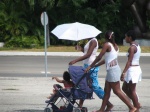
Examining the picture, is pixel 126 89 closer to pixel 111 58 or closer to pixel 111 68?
pixel 111 68

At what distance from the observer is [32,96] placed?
12.8 meters

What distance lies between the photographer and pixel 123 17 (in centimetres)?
3756

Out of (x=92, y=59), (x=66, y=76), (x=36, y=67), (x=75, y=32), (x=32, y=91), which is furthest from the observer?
(x=36, y=67)

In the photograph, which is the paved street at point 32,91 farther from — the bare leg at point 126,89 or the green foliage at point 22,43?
the green foliage at point 22,43

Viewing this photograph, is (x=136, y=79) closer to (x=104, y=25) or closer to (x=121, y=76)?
(x=121, y=76)

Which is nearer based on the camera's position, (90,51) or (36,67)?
(90,51)

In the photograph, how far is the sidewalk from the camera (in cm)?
1127

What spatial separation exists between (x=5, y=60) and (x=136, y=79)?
16986 mm

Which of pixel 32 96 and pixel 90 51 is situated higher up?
pixel 90 51

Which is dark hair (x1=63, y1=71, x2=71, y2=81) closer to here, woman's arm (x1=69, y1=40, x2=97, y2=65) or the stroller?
the stroller

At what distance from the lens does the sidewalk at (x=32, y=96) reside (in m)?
11.3

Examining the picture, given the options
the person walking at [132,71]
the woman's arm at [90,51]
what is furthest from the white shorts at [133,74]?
the woman's arm at [90,51]

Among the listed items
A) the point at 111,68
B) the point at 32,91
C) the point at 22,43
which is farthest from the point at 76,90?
the point at 22,43

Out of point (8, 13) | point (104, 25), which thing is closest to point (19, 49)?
point (8, 13)
